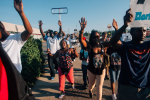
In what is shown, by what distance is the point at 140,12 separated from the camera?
139 cm

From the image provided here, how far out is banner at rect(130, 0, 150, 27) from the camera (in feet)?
4.48

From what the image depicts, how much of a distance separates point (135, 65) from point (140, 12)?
2.79 feet

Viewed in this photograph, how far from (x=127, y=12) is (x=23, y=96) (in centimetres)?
183

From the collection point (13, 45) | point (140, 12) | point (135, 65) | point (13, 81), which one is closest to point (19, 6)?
point (13, 45)

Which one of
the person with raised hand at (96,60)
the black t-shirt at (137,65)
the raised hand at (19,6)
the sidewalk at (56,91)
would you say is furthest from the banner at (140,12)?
the sidewalk at (56,91)

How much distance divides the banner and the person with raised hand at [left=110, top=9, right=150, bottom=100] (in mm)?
103

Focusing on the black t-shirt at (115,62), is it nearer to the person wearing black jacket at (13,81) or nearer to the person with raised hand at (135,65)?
the person with raised hand at (135,65)

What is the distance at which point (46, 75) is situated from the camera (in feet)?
15.6

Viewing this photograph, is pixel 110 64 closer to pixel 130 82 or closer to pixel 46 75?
pixel 130 82

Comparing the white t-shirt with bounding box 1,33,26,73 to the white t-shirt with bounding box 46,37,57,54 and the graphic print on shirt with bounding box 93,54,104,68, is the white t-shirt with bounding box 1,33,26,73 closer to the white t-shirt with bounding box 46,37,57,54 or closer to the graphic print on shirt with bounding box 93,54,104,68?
the graphic print on shirt with bounding box 93,54,104,68

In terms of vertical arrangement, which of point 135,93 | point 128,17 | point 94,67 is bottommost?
point 135,93

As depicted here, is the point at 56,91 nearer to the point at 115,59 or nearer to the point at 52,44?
the point at 52,44

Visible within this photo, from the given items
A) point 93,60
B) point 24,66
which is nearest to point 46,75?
point 24,66

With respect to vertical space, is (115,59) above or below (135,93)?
above
